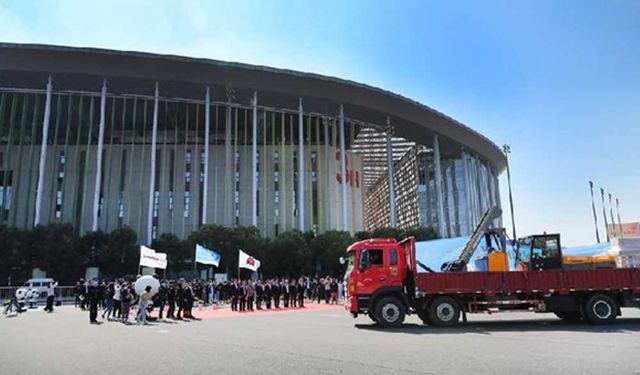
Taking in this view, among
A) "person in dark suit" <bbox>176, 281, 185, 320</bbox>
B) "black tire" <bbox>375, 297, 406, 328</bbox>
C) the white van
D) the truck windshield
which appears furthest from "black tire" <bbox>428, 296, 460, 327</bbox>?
the white van

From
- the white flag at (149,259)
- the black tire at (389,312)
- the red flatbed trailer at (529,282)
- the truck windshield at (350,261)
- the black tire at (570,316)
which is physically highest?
the white flag at (149,259)

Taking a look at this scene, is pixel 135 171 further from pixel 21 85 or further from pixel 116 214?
pixel 21 85

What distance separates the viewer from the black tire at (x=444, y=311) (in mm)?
16438

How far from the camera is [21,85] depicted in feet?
169

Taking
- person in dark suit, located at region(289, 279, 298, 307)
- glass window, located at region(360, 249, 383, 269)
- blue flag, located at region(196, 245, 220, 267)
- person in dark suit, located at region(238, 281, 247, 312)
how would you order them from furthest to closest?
person in dark suit, located at region(289, 279, 298, 307)
blue flag, located at region(196, 245, 220, 267)
person in dark suit, located at region(238, 281, 247, 312)
glass window, located at region(360, 249, 383, 269)

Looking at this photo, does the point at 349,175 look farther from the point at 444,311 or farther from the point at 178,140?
the point at 444,311

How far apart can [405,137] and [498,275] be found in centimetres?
5445

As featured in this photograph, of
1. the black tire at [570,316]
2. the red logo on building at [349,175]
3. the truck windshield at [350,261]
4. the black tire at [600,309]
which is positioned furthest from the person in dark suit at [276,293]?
the red logo on building at [349,175]

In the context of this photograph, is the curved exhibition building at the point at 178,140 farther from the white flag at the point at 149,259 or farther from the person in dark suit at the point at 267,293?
the white flag at the point at 149,259

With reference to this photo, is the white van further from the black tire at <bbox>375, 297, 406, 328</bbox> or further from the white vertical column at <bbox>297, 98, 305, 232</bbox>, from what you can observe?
the black tire at <bbox>375, 297, 406, 328</bbox>

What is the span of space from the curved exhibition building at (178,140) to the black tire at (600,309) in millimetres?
41110

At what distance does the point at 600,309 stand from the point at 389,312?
23.0 ft

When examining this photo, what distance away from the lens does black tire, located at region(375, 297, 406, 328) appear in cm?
1638

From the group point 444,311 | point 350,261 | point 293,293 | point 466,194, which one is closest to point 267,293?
point 293,293
